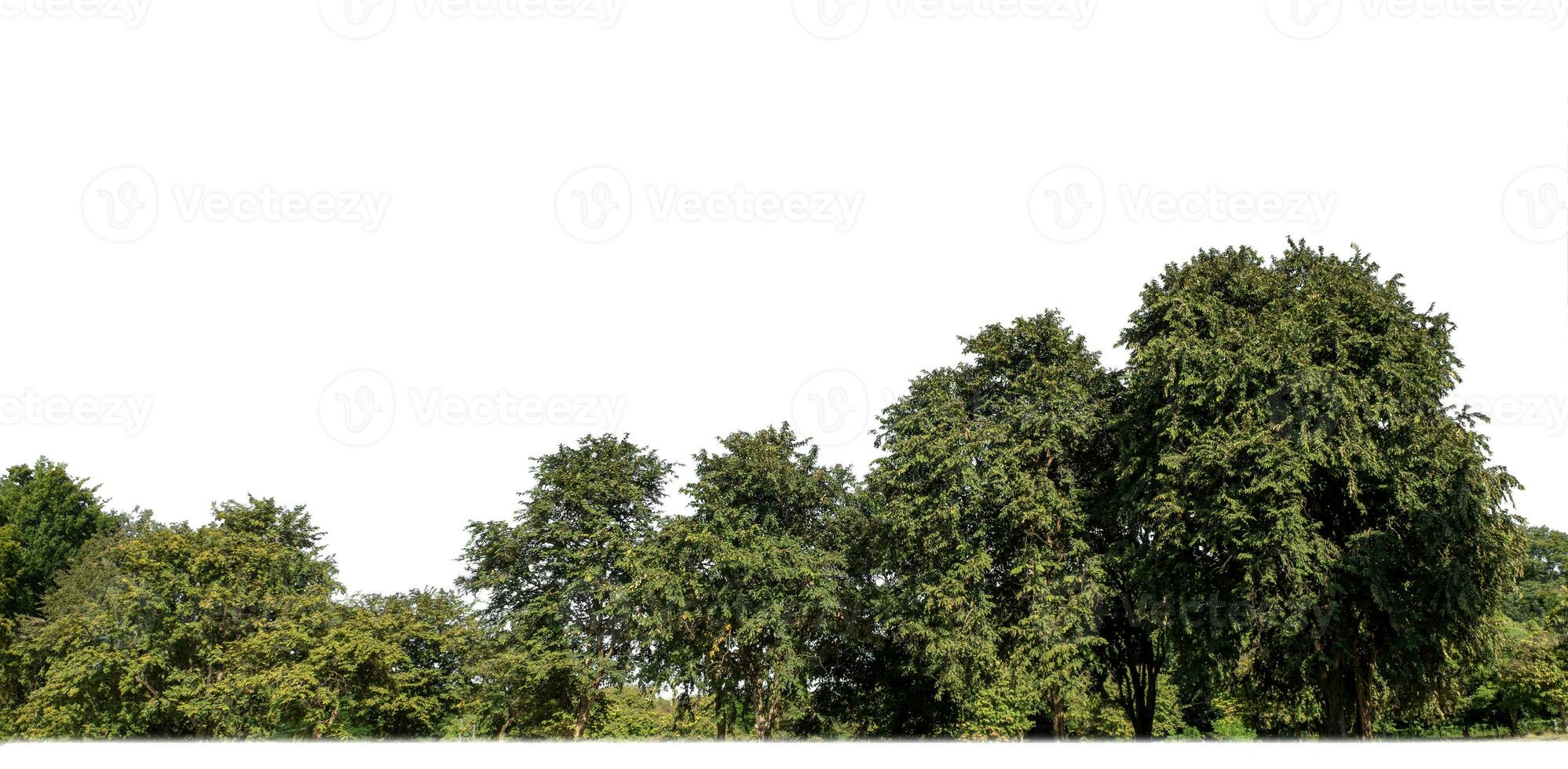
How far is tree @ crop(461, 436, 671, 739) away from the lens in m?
36.4

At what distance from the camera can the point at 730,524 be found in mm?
34469

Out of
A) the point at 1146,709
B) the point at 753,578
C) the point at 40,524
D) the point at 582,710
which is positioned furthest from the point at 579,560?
the point at 40,524

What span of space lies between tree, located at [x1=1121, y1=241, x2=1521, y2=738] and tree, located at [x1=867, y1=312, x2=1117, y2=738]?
2825 millimetres

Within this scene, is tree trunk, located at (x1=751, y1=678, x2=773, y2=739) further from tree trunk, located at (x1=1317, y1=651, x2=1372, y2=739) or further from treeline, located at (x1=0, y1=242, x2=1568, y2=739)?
tree trunk, located at (x1=1317, y1=651, x2=1372, y2=739)

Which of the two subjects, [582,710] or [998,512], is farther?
[582,710]

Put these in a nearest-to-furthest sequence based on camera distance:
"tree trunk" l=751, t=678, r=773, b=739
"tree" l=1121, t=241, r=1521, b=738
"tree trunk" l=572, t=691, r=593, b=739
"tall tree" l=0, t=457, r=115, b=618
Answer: "tree" l=1121, t=241, r=1521, b=738, "tree trunk" l=751, t=678, r=773, b=739, "tree trunk" l=572, t=691, r=593, b=739, "tall tree" l=0, t=457, r=115, b=618

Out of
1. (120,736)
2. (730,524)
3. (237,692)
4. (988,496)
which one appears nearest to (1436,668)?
(988,496)

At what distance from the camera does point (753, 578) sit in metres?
33.6

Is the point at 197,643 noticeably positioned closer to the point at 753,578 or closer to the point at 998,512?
the point at 753,578

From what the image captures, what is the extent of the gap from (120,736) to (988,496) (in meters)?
40.0

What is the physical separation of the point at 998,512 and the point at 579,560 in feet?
60.9

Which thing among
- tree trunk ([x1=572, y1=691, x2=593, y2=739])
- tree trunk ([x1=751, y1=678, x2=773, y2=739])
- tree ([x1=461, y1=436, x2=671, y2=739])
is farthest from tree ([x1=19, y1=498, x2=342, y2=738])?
tree trunk ([x1=751, y1=678, x2=773, y2=739])

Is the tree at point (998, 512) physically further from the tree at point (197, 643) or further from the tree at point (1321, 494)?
the tree at point (197, 643)

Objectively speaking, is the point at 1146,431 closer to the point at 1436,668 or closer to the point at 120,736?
the point at 1436,668
